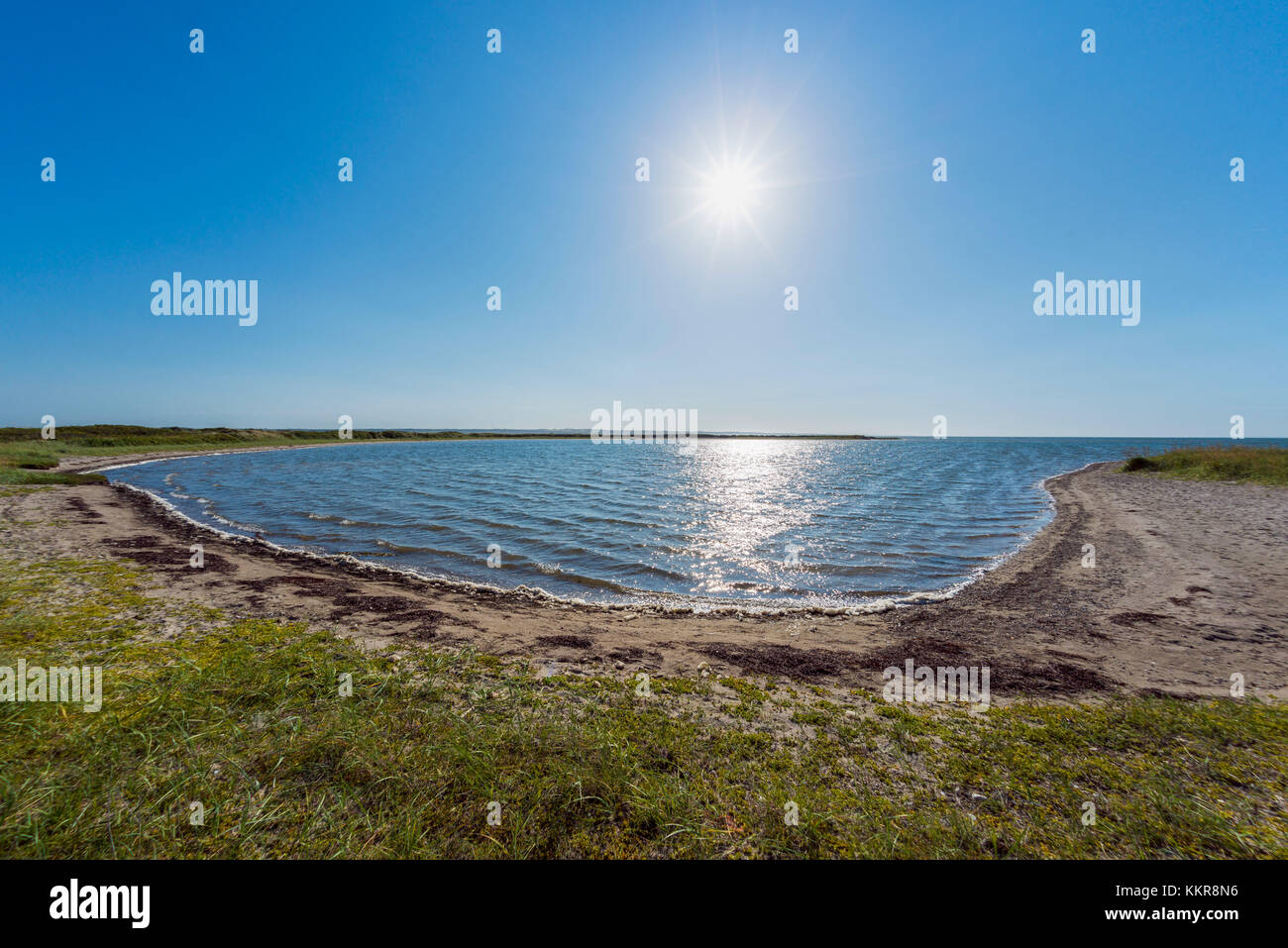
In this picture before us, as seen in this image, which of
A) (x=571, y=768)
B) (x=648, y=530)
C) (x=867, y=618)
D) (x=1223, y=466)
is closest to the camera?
(x=571, y=768)

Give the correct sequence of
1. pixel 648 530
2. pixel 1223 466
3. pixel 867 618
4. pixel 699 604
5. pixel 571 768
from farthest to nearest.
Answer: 1. pixel 1223 466
2. pixel 648 530
3. pixel 699 604
4. pixel 867 618
5. pixel 571 768

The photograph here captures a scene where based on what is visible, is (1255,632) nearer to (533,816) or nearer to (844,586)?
(844,586)

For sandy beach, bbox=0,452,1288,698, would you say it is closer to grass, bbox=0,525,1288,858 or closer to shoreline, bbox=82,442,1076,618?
shoreline, bbox=82,442,1076,618

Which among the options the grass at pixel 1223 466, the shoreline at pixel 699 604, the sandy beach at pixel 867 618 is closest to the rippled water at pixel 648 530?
the shoreline at pixel 699 604


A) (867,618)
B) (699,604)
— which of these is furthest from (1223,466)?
(699,604)

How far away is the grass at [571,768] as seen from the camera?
381 cm

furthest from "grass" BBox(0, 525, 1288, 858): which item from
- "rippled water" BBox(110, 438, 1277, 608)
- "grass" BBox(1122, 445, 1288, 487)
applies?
"grass" BBox(1122, 445, 1288, 487)

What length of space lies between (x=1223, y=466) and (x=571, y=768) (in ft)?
207

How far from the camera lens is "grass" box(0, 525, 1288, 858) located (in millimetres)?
3812

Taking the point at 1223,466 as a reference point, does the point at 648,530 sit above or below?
below

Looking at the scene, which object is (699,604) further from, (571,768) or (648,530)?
(648,530)

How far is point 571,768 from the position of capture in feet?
15.3

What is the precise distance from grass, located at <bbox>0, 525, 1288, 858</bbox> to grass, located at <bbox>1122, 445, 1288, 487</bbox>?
49384 mm
